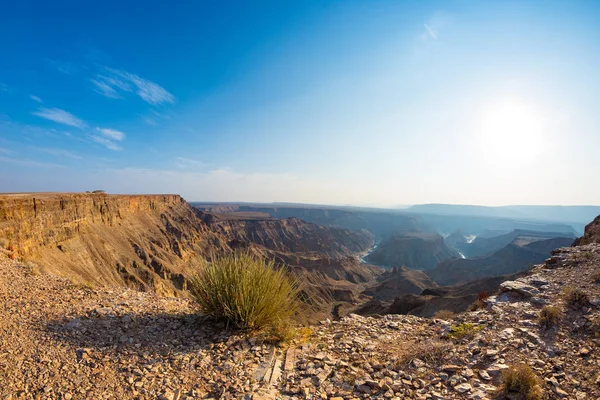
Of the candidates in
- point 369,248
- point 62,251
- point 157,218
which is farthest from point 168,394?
point 369,248

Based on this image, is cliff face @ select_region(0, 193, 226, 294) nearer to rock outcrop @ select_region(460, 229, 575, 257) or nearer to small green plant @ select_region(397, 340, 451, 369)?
small green plant @ select_region(397, 340, 451, 369)

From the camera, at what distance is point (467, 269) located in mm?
64188

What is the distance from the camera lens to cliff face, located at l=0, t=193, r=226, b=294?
62.4ft

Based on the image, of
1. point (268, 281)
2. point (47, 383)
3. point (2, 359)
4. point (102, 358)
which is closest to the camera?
point (47, 383)

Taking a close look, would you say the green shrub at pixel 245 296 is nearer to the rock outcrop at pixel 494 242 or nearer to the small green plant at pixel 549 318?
the small green plant at pixel 549 318

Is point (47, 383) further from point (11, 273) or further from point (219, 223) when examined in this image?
point (219, 223)

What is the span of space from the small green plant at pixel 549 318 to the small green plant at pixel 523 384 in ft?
5.51

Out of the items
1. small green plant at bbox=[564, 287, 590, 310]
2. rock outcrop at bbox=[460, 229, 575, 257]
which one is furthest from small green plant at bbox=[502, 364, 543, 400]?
rock outcrop at bbox=[460, 229, 575, 257]

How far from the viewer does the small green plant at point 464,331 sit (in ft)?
14.3

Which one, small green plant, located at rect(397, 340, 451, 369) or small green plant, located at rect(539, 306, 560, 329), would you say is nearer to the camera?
small green plant, located at rect(397, 340, 451, 369)

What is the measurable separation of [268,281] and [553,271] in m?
7.21

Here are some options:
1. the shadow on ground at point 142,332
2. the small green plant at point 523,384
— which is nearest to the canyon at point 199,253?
the shadow on ground at point 142,332

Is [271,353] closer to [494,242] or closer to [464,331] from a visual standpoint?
[464,331]

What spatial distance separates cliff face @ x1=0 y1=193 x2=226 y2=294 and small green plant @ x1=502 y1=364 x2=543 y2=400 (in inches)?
500
